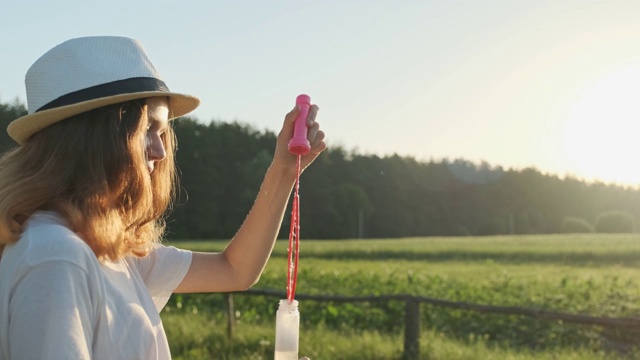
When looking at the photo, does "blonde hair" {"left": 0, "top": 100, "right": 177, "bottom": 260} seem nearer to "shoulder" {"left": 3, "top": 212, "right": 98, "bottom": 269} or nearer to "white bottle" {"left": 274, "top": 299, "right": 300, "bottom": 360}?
"shoulder" {"left": 3, "top": 212, "right": 98, "bottom": 269}

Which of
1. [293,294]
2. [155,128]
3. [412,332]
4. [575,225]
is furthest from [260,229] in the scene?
[575,225]

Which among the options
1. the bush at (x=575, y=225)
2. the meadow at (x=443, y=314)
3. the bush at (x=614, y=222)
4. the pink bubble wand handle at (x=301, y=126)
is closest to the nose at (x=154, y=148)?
the pink bubble wand handle at (x=301, y=126)

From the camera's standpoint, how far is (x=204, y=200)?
1503 inches

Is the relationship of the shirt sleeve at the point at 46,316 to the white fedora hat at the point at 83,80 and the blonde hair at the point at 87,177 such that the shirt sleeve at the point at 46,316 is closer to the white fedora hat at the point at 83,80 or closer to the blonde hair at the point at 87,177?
the blonde hair at the point at 87,177

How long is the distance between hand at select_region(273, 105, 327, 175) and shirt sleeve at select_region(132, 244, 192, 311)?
1.12ft

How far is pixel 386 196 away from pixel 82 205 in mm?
42325

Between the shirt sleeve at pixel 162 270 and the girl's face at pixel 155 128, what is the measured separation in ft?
1.23

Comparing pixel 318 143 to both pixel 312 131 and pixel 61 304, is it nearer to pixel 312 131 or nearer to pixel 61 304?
pixel 312 131

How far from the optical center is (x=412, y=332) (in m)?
7.02

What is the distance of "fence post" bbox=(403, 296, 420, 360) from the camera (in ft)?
23.0

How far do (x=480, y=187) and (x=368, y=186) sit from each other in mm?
8182

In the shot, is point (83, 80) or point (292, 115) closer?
Result: point (83, 80)

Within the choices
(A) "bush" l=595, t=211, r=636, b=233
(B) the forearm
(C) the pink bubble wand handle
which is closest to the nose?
(C) the pink bubble wand handle

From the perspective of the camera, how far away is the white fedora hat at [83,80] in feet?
5.02
